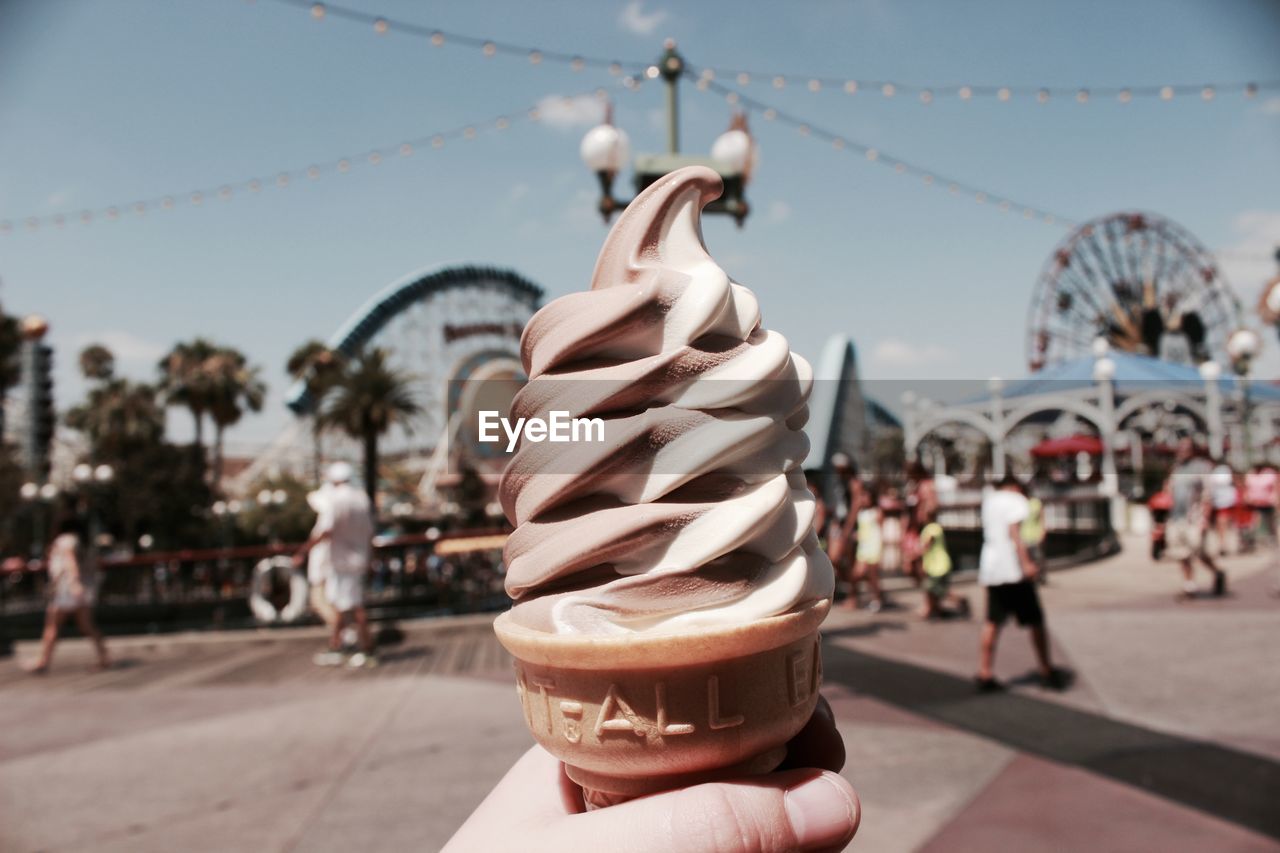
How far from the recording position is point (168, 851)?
9.65 feet

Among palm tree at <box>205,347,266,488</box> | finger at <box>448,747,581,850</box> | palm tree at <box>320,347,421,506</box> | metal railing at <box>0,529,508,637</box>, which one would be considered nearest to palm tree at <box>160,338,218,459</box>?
palm tree at <box>205,347,266,488</box>

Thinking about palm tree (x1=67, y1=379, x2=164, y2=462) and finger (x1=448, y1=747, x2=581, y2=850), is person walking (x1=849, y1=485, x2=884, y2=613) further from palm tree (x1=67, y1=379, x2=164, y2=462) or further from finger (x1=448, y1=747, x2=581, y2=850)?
palm tree (x1=67, y1=379, x2=164, y2=462)

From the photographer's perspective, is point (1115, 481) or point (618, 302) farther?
point (1115, 481)

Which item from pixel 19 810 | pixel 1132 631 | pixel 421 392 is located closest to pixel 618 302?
pixel 19 810

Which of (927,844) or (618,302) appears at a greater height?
(618,302)

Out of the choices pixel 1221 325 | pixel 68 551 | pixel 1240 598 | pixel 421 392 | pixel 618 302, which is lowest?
pixel 1240 598

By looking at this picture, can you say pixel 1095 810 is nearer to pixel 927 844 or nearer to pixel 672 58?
pixel 927 844

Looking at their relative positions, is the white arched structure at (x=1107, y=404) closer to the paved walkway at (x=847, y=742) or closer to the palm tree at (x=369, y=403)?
the paved walkway at (x=847, y=742)

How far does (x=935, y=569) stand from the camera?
23.3 ft

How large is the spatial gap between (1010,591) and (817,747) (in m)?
3.89

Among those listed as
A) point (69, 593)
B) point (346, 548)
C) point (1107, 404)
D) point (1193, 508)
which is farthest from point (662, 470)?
point (1107, 404)

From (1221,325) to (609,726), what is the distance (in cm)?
4179

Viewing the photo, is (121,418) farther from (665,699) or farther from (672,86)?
(665,699)

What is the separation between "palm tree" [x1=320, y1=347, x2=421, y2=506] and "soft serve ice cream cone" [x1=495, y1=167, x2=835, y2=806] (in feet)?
89.8
